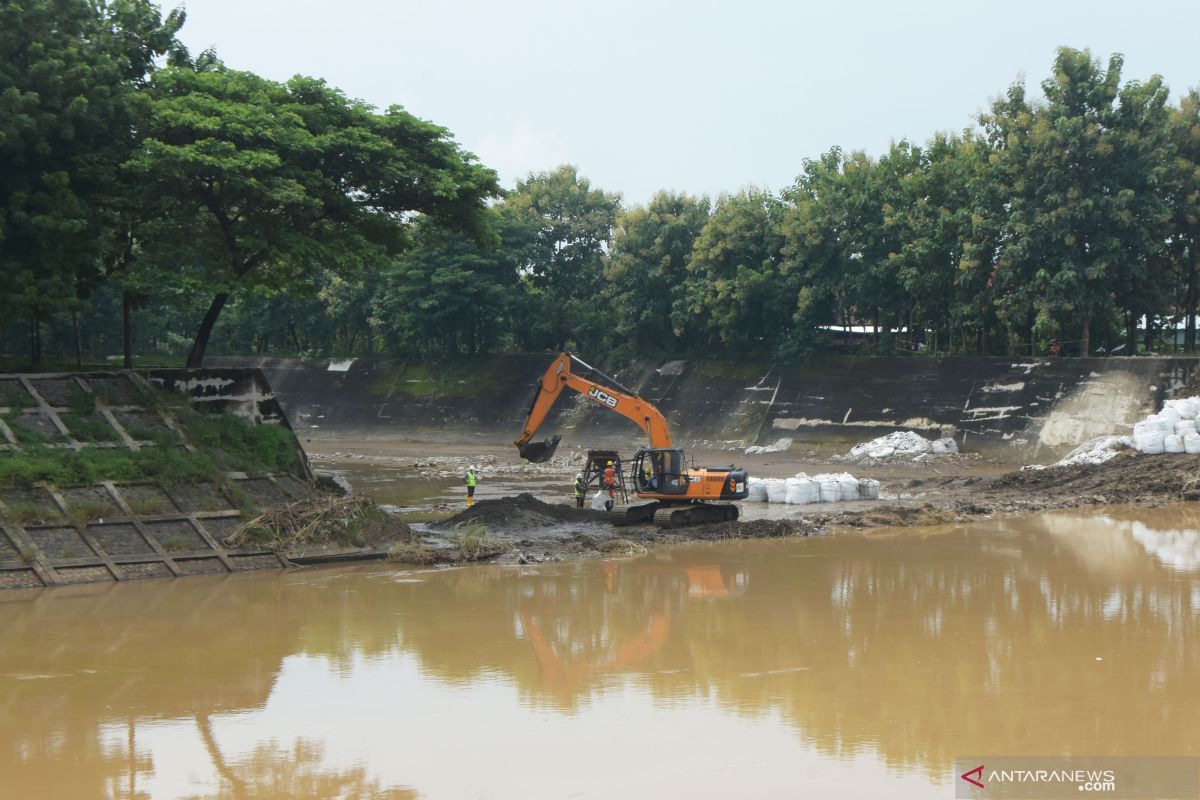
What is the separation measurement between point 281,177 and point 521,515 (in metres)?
8.07

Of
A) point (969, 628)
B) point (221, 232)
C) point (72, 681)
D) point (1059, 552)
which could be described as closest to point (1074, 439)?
point (1059, 552)

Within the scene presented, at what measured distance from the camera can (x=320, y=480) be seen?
24.0 metres

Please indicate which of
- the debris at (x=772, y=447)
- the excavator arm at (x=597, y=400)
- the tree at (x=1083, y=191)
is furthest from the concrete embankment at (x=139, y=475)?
the tree at (x=1083, y=191)

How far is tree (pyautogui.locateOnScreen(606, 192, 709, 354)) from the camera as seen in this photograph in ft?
157

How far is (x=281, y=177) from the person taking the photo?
2245 centimetres

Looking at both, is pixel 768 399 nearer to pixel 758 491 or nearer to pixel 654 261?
pixel 654 261

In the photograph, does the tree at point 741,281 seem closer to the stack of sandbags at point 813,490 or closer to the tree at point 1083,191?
the tree at point 1083,191

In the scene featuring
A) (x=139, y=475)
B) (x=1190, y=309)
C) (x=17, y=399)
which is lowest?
(x=139, y=475)

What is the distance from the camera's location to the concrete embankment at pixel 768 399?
35.2 m

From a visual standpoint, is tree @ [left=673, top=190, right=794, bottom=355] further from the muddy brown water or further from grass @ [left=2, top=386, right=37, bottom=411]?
grass @ [left=2, top=386, right=37, bottom=411]

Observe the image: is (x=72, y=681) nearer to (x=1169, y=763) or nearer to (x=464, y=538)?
(x=464, y=538)

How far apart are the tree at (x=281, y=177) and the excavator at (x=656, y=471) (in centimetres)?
450

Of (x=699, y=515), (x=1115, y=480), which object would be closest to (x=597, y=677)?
(x=699, y=515)

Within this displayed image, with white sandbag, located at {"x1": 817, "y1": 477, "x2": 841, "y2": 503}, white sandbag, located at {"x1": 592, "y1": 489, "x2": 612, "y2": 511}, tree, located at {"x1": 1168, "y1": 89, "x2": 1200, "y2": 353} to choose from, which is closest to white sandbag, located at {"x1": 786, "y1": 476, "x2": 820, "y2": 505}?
white sandbag, located at {"x1": 817, "y1": 477, "x2": 841, "y2": 503}
